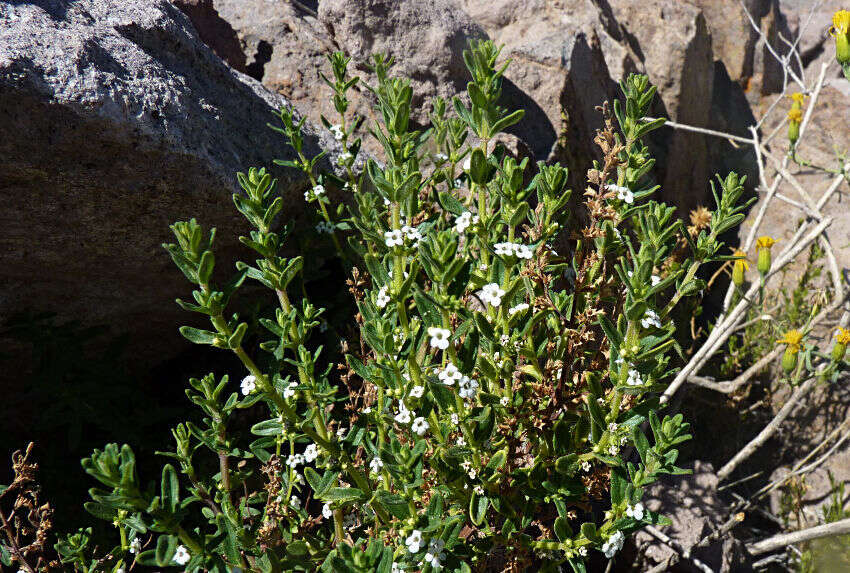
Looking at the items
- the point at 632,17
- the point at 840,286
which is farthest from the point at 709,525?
the point at 632,17

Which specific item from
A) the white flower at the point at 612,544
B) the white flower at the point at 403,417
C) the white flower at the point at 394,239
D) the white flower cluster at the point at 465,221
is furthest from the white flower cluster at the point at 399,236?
the white flower at the point at 612,544

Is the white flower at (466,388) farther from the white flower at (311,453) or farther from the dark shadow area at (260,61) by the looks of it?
the dark shadow area at (260,61)

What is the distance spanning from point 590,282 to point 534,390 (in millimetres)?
422

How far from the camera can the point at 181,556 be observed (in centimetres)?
192

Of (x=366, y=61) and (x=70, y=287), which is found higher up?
(x=366, y=61)

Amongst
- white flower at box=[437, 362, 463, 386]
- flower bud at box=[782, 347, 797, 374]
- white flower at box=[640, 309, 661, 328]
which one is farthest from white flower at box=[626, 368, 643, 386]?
flower bud at box=[782, 347, 797, 374]

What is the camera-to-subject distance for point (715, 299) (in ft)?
17.0

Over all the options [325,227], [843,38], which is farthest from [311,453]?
[843,38]

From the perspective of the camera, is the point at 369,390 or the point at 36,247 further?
the point at 36,247

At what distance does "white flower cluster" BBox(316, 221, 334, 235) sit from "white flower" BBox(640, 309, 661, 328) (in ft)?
4.88

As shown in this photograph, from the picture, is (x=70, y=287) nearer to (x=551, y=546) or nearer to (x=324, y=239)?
(x=324, y=239)

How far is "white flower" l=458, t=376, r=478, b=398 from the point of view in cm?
190

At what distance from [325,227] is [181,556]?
5.03 feet

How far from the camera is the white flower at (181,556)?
1896 millimetres
